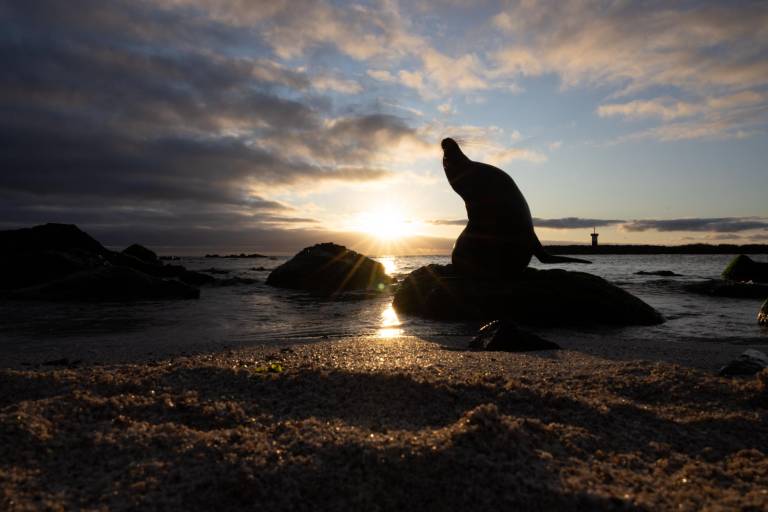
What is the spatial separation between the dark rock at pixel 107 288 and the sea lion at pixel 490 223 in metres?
7.47

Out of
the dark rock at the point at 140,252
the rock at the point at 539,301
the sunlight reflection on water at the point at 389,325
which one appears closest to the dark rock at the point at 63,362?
the sunlight reflection on water at the point at 389,325

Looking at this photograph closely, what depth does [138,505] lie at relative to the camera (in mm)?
1735

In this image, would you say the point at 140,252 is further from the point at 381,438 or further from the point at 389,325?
the point at 381,438

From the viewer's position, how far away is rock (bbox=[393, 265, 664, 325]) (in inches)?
296

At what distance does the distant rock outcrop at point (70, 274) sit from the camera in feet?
37.2

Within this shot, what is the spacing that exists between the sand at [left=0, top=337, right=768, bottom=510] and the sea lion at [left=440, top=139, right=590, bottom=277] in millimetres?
4827

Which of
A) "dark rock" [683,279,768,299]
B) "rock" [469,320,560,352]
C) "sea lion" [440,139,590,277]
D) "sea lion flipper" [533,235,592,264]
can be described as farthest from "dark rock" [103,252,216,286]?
"dark rock" [683,279,768,299]

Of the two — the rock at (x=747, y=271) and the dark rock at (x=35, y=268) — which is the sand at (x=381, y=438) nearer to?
the dark rock at (x=35, y=268)

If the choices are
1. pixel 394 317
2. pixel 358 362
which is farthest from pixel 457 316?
pixel 358 362

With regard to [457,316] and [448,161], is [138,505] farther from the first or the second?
[448,161]

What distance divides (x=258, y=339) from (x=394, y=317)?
2854mm

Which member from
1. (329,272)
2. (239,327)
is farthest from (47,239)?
(239,327)

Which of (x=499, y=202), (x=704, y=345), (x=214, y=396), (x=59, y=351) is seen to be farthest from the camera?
(x=499, y=202)

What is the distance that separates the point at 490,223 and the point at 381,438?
6733 millimetres
